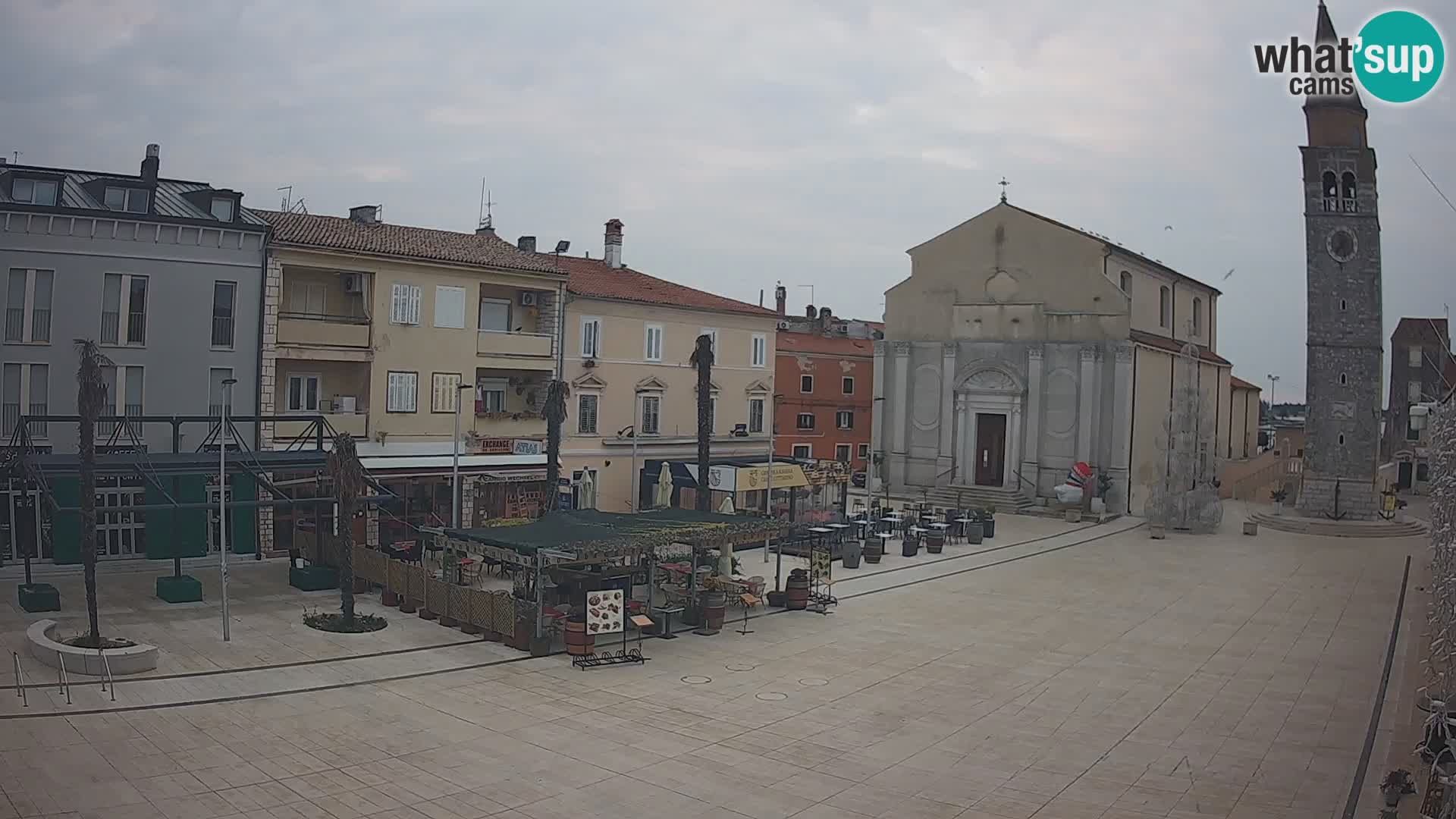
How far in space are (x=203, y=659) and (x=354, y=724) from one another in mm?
4937

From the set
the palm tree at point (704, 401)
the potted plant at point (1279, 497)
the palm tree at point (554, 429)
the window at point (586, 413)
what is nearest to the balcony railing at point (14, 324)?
the palm tree at point (554, 429)

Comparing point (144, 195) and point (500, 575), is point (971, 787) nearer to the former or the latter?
point (500, 575)

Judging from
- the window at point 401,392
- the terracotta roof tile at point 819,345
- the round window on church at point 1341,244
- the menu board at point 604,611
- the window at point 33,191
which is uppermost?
the round window on church at point 1341,244

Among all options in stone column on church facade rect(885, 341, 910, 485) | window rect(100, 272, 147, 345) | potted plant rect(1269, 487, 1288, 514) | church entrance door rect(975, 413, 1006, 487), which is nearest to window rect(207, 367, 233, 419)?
window rect(100, 272, 147, 345)

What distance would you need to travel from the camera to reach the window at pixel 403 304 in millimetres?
34594

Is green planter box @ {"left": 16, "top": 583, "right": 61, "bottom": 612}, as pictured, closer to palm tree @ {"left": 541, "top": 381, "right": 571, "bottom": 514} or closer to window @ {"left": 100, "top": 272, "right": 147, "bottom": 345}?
window @ {"left": 100, "top": 272, "right": 147, "bottom": 345}

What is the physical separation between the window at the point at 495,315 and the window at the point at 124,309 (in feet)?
34.9

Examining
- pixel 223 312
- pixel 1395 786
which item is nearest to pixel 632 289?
pixel 223 312

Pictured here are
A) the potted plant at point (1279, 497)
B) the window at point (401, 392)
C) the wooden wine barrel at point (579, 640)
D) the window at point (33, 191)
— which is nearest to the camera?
the wooden wine barrel at point (579, 640)

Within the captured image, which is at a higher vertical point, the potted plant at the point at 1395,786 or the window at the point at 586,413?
the window at the point at 586,413

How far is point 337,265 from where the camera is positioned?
3341cm

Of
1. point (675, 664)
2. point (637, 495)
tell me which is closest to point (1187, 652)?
point (675, 664)

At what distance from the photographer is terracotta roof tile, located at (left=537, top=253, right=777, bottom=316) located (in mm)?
41125

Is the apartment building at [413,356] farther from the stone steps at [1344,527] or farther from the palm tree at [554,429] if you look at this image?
the stone steps at [1344,527]
